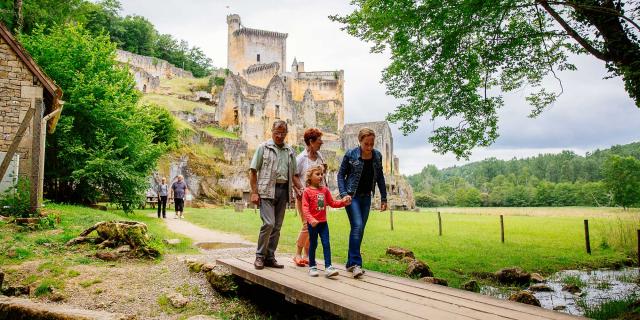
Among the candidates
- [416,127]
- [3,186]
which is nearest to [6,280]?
[3,186]

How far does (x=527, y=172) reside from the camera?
351 ft

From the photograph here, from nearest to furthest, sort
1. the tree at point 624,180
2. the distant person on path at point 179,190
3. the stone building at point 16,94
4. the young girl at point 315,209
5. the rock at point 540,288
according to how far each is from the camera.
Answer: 1. the young girl at point 315,209
2. the rock at point 540,288
3. the stone building at point 16,94
4. the distant person on path at point 179,190
5. the tree at point 624,180

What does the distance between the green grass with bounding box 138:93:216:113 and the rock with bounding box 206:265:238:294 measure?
47.6 meters

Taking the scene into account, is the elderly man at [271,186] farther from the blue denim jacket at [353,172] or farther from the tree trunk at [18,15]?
the tree trunk at [18,15]

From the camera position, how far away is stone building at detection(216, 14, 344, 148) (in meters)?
52.3

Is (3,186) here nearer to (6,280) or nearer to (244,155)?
(6,280)

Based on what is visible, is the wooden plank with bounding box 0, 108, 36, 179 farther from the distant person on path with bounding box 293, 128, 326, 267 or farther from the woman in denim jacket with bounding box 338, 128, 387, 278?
the woman in denim jacket with bounding box 338, 128, 387, 278

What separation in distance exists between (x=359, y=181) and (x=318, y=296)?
77.5 inches

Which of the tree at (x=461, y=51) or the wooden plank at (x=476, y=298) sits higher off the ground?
the tree at (x=461, y=51)

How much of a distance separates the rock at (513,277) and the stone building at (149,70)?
60.2 meters

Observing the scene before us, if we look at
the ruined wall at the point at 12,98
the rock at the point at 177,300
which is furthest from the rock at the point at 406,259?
the ruined wall at the point at 12,98

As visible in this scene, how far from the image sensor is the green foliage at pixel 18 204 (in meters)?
11.3

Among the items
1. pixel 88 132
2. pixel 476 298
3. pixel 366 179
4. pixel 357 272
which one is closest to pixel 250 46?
pixel 88 132

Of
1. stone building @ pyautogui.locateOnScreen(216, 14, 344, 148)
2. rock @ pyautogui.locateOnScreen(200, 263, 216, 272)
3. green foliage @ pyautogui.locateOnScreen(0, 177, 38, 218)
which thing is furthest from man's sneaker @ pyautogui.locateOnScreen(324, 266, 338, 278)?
stone building @ pyautogui.locateOnScreen(216, 14, 344, 148)
